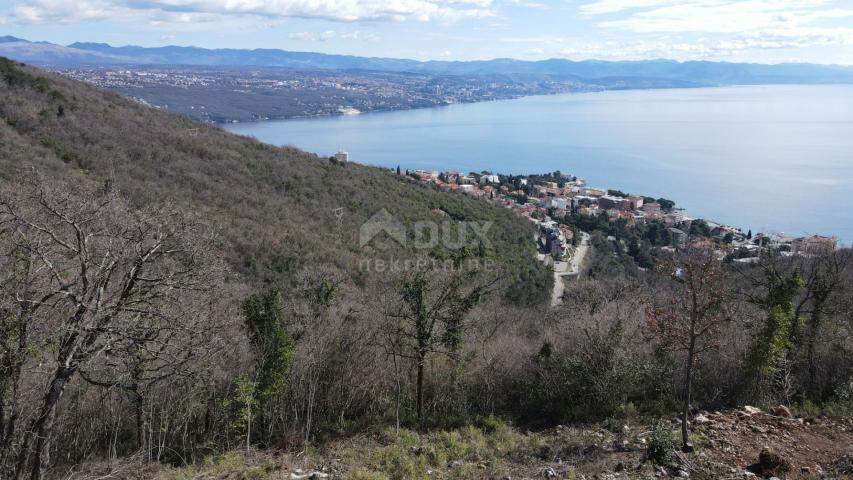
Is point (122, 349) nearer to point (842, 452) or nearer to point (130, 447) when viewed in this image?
point (130, 447)

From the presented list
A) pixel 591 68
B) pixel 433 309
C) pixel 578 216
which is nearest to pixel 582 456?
pixel 433 309

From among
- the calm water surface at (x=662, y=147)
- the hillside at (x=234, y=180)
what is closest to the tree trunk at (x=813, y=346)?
the hillside at (x=234, y=180)

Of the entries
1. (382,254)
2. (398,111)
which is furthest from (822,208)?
(398,111)

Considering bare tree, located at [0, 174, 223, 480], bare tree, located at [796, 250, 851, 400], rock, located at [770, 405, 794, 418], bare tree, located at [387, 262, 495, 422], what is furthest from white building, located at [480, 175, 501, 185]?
bare tree, located at [0, 174, 223, 480]

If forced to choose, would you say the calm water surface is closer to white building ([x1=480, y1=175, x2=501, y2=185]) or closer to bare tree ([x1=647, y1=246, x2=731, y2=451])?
white building ([x1=480, y1=175, x2=501, y2=185])

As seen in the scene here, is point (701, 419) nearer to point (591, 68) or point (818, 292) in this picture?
point (818, 292)

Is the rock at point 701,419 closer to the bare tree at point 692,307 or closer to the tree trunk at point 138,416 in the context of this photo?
the bare tree at point 692,307

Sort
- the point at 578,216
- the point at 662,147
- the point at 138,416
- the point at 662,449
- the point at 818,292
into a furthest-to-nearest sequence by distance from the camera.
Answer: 1. the point at 662,147
2. the point at 578,216
3. the point at 818,292
4. the point at 138,416
5. the point at 662,449
